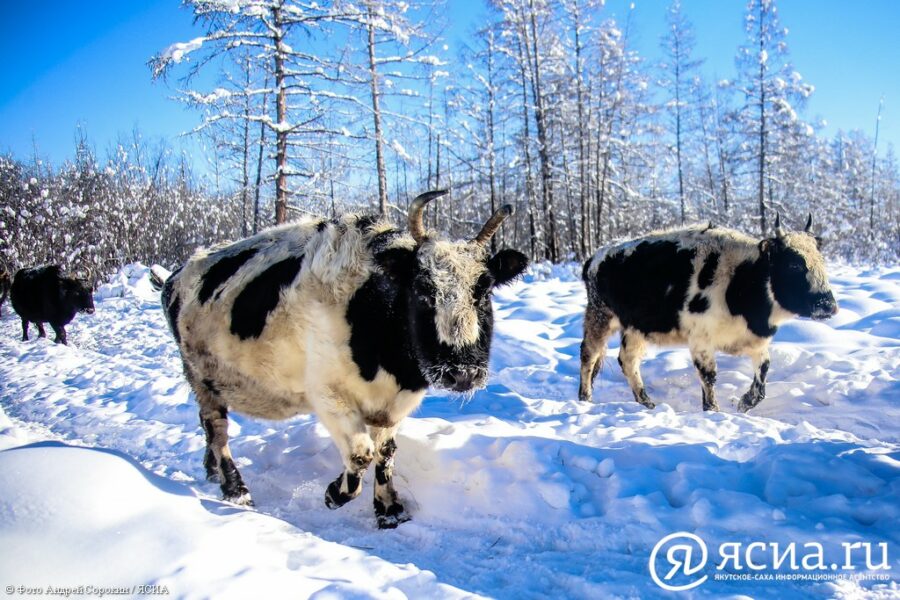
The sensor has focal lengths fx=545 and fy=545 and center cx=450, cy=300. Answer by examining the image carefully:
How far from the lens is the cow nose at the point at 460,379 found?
3.18m

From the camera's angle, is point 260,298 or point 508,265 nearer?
point 508,265

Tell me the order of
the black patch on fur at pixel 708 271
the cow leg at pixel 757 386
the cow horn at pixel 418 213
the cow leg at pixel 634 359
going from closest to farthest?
1. the cow horn at pixel 418 213
2. the cow leg at pixel 757 386
3. the black patch on fur at pixel 708 271
4. the cow leg at pixel 634 359

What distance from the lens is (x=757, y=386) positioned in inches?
253

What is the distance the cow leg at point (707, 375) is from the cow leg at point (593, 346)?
4.54 ft

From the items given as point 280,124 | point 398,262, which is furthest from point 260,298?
point 280,124

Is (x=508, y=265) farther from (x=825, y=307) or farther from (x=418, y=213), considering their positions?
(x=825, y=307)

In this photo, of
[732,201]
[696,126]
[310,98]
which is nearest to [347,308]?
[310,98]

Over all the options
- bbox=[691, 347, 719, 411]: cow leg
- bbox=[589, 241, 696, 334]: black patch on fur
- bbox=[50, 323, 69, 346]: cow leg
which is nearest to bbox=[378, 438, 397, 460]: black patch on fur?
bbox=[691, 347, 719, 411]: cow leg

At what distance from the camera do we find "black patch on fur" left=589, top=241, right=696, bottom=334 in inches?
266

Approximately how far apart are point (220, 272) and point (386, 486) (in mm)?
2294

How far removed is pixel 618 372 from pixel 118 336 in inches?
457

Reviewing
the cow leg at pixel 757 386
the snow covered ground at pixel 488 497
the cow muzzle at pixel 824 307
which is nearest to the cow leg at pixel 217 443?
A: the snow covered ground at pixel 488 497

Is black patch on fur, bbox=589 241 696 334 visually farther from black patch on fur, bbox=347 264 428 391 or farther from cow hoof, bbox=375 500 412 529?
cow hoof, bbox=375 500 412 529

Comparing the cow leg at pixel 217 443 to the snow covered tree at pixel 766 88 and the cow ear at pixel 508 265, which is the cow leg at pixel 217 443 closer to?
the cow ear at pixel 508 265
